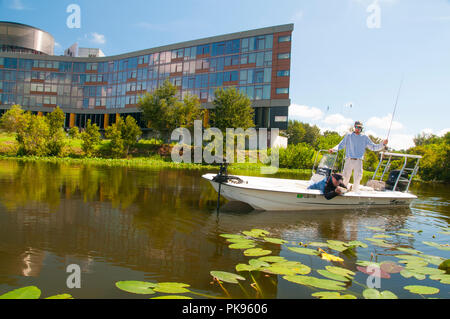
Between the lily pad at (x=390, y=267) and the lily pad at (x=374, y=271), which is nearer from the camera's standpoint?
the lily pad at (x=374, y=271)

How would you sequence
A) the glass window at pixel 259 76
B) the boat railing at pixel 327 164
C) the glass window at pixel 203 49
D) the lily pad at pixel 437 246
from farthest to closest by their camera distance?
the glass window at pixel 203 49 → the glass window at pixel 259 76 → the boat railing at pixel 327 164 → the lily pad at pixel 437 246

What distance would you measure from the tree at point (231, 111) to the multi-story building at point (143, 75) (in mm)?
8884

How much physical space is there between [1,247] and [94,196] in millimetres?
5555

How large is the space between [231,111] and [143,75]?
99.6 ft

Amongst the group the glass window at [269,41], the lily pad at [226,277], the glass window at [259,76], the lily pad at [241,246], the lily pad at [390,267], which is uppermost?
the glass window at [269,41]

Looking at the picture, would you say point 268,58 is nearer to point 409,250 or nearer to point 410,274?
point 409,250

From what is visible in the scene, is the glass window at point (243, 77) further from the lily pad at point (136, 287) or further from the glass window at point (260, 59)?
the lily pad at point (136, 287)

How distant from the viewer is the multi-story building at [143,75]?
4625 centimetres

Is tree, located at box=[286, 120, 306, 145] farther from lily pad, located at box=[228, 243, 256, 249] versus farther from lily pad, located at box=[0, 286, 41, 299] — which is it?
lily pad, located at box=[0, 286, 41, 299]

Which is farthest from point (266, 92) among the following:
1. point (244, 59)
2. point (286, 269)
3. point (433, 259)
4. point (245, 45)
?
point (286, 269)

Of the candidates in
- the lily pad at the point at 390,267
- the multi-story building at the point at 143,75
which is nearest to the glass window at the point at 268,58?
the multi-story building at the point at 143,75

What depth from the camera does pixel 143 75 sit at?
194 ft
